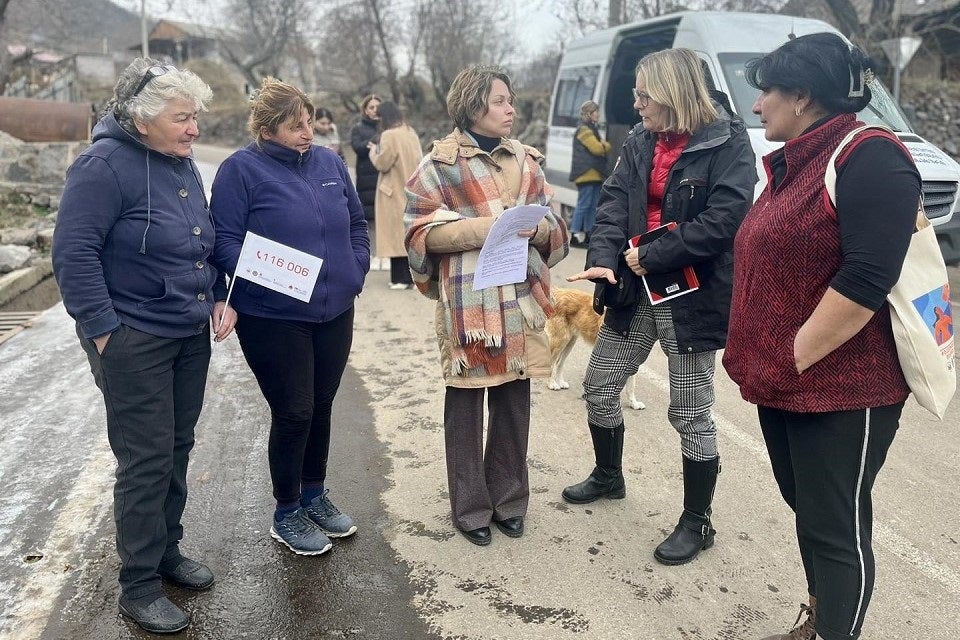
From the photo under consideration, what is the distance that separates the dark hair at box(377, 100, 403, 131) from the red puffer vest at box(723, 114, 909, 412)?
6.43 meters

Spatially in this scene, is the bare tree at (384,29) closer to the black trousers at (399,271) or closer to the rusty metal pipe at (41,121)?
the rusty metal pipe at (41,121)

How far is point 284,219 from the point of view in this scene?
311 centimetres

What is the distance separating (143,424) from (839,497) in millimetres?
2287

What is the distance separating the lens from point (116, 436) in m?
2.79

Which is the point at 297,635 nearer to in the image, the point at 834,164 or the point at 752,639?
the point at 752,639

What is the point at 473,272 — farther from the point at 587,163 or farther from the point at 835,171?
the point at 587,163

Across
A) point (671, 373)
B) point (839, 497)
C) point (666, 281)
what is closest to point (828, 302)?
point (839, 497)

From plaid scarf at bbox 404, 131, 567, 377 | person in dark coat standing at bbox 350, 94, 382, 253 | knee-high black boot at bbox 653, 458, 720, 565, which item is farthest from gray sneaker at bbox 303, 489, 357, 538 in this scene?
person in dark coat standing at bbox 350, 94, 382, 253

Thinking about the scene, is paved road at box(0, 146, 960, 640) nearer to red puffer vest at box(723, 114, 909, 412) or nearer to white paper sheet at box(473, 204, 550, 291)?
red puffer vest at box(723, 114, 909, 412)

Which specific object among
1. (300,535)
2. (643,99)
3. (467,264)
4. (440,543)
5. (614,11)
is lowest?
(440,543)

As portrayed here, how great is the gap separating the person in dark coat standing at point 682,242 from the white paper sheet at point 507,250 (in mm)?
254

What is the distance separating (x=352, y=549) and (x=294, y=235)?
1.36 meters

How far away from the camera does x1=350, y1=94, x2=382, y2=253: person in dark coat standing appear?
29.7 ft

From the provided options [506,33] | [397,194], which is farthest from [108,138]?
[506,33]
